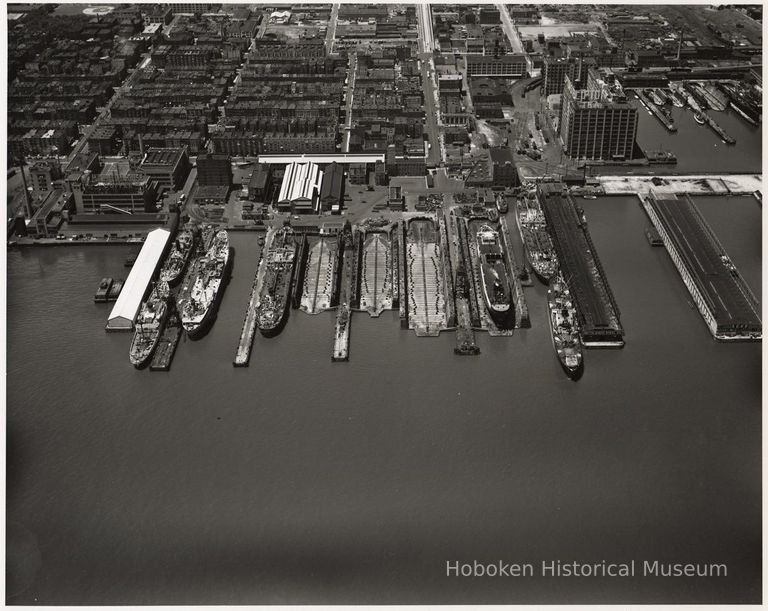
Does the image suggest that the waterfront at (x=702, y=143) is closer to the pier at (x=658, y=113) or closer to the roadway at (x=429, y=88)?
the pier at (x=658, y=113)

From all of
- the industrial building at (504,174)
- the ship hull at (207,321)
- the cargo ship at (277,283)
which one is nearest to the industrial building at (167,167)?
the cargo ship at (277,283)

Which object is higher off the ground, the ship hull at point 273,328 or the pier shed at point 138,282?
the pier shed at point 138,282

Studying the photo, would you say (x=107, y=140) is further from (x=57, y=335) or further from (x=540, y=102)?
(x=540, y=102)

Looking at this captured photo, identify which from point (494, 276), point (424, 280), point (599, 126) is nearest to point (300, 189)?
point (424, 280)

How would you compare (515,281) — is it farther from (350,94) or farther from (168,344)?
(350,94)

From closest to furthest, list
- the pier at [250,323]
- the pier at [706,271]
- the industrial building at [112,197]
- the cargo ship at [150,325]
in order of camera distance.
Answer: the pier at [250,323], the cargo ship at [150,325], the pier at [706,271], the industrial building at [112,197]

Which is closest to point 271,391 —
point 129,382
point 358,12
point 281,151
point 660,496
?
point 129,382
